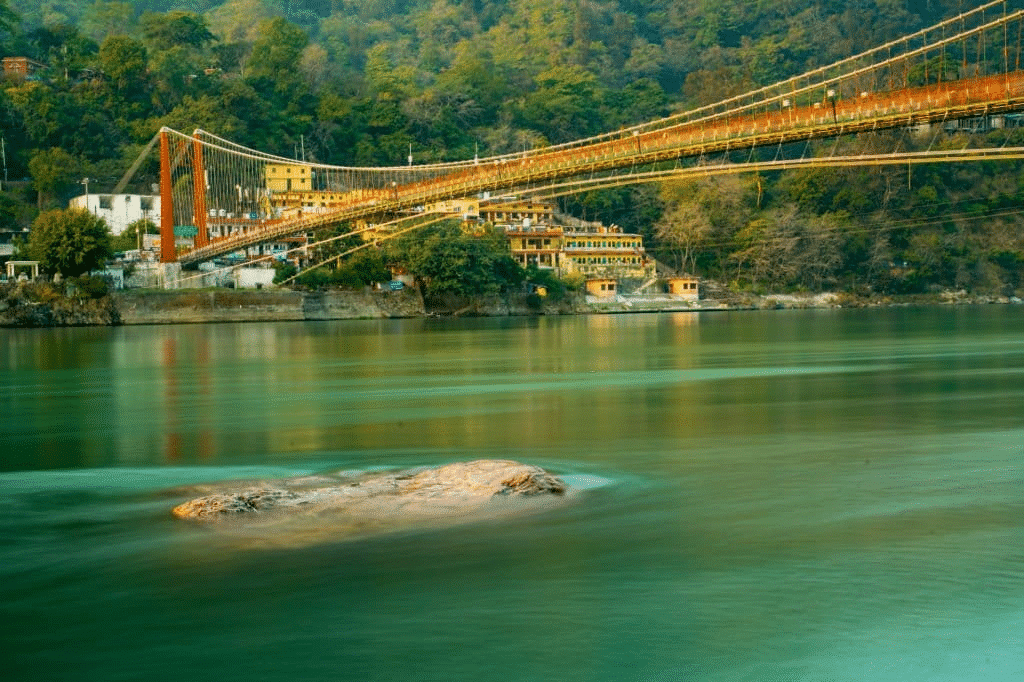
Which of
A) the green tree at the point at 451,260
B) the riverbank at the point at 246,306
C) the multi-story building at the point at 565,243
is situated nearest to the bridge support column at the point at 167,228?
the riverbank at the point at 246,306

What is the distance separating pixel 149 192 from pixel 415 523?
72.3m

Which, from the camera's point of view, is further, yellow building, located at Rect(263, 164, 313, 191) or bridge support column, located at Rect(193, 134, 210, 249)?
yellow building, located at Rect(263, 164, 313, 191)

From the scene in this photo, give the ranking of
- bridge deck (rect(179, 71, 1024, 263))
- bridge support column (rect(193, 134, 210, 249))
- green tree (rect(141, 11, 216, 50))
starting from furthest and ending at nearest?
green tree (rect(141, 11, 216, 50)) < bridge support column (rect(193, 134, 210, 249)) < bridge deck (rect(179, 71, 1024, 263))

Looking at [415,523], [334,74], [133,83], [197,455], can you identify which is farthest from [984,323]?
[334,74]

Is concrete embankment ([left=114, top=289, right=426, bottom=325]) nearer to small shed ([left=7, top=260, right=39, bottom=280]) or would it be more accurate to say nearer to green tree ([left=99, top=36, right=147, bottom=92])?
small shed ([left=7, top=260, right=39, bottom=280])

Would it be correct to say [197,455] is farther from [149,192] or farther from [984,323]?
[149,192]

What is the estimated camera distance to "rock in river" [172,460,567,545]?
10.2 m

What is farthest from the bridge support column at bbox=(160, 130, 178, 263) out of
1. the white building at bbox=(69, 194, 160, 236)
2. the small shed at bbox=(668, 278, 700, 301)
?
the small shed at bbox=(668, 278, 700, 301)

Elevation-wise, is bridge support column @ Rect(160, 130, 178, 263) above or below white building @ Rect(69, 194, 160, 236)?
below

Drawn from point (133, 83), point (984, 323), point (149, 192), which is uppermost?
point (133, 83)

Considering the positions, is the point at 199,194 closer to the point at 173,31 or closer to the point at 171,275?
the point at 171,275

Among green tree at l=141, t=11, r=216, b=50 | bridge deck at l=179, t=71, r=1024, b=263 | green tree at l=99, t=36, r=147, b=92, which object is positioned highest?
green tree at l=141, t=11, r=216, b=50

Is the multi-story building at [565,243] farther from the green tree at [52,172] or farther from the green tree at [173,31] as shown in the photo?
the green tree at [173,31]

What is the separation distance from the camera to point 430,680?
23.0 ft
